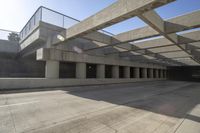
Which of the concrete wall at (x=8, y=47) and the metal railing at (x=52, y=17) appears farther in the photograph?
the concrete wall at (x=8, y=47)

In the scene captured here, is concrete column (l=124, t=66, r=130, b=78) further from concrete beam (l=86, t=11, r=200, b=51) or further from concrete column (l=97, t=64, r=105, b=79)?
concrete beam (l=86, t=11, r=200, b=51)

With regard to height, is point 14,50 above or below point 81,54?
above

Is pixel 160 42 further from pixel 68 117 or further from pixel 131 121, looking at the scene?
pixel 68 117

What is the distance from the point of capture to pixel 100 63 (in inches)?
824

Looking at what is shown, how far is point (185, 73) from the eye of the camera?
4069 cm

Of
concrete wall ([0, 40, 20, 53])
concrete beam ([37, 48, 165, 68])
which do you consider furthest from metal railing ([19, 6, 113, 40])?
concrete wall ([0, 40, 20, 53])

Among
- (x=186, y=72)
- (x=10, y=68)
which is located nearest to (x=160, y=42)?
(x=10, y=68)

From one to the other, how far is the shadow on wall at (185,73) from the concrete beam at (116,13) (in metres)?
41.5

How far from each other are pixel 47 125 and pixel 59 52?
12.0 m

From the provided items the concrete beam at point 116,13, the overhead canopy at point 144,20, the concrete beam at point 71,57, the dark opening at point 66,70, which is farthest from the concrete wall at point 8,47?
the concrete beam at point 116,13

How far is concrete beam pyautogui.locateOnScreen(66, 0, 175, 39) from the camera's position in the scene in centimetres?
612

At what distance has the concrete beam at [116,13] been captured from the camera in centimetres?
612

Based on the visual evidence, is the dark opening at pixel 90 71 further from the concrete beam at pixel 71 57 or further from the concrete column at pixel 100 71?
the concrete beam at pixel 71 57

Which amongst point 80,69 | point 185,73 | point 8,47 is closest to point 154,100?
point 80,69
